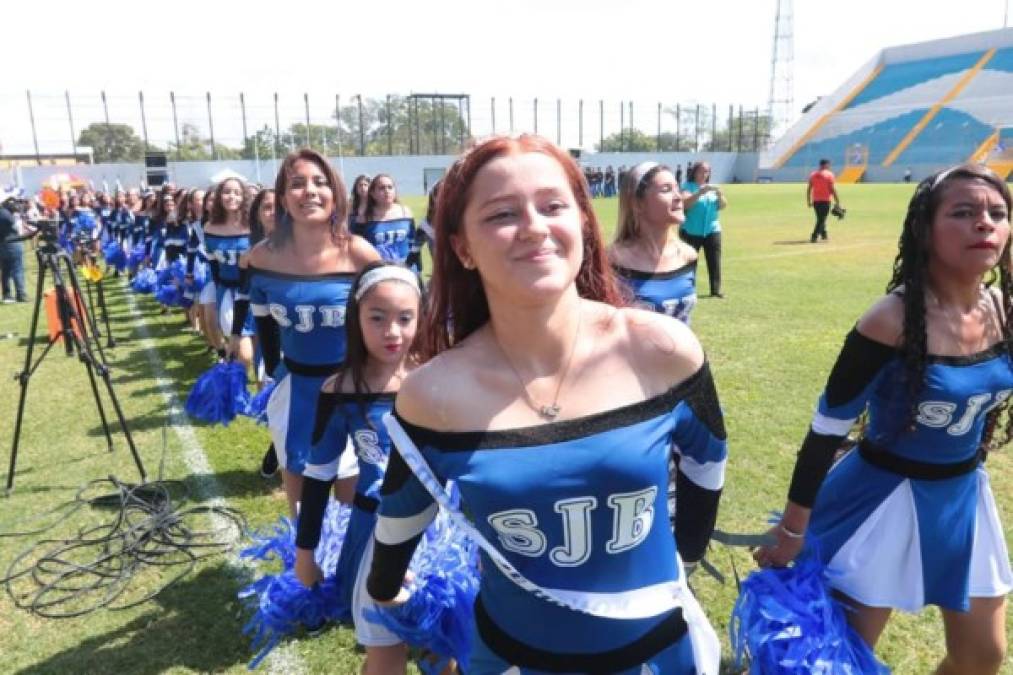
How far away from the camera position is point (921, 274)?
86.9 inches

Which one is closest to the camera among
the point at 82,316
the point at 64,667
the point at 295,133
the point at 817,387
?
the point at 64,667

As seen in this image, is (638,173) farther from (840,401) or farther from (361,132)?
(361,132)

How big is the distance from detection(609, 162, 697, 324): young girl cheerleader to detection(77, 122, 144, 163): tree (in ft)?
239

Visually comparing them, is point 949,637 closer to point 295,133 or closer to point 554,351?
point 554,351

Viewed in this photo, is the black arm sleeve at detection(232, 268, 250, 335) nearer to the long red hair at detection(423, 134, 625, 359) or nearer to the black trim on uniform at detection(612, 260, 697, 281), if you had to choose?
the black trim on uniform at detection(612, 260, 697, 281)

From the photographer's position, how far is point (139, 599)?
3.68 metres

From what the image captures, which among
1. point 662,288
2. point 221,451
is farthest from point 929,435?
point 221,451

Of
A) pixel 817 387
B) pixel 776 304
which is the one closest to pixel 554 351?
pixel 817 387

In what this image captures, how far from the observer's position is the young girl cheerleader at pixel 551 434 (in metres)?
1.34

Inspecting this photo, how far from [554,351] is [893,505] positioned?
1.37 meters

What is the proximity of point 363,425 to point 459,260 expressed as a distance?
1.20 metres

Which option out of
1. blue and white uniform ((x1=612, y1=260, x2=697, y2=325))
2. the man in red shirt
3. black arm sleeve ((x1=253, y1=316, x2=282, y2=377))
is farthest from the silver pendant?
the man in red shirt

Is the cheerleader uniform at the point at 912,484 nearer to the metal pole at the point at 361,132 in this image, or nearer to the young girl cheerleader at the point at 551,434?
the young girl cheerleader at the point at 551,434

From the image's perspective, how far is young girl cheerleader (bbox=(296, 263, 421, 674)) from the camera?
7.86ft
